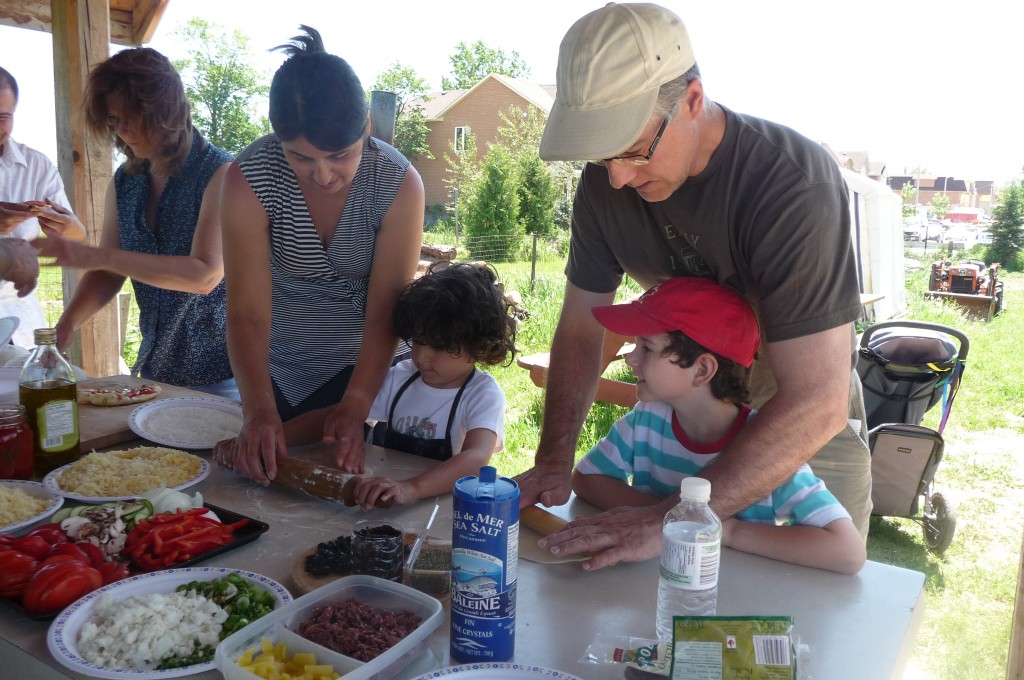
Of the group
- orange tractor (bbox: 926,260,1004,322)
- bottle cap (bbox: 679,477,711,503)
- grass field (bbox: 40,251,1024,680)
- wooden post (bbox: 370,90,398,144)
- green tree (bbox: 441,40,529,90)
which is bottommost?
grass field (bbox: 40,251,1024,680)

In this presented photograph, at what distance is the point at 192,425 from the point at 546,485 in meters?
1.19

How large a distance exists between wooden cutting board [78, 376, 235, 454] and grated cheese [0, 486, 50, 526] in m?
0.48

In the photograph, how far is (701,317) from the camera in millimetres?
1709

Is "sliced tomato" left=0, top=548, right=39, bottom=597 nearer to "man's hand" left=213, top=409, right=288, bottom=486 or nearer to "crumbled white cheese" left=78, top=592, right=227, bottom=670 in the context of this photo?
"crumbled white cheese" left=78, top=592, right=227, bottom=670

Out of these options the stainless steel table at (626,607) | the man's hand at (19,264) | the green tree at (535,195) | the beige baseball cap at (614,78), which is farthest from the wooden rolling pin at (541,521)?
the green tree at (535,195)

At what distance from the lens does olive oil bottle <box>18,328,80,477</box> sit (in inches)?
77.9

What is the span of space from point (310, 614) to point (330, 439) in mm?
966

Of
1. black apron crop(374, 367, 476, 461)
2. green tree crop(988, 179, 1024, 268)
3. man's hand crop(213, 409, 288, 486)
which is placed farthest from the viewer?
green tree crop(988, 179, 1024, 268)

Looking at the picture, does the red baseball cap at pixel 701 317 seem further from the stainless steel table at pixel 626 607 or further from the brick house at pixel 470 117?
the brick house at pixel 470 117

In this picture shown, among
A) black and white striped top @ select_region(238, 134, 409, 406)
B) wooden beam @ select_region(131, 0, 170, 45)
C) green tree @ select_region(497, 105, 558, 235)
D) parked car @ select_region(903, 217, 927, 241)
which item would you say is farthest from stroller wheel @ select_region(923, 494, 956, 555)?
parked car @ select_region(903, 217, 927, 241)

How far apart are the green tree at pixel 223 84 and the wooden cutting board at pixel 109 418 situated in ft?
107

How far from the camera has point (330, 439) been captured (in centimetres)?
216

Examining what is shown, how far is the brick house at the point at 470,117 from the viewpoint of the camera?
3300cm

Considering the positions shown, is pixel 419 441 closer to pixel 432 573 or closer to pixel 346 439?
→ pixel 346 439
